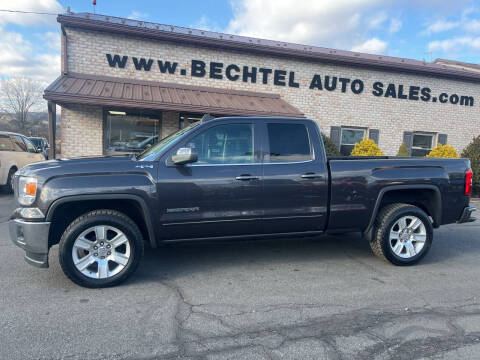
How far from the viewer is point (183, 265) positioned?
14.4 ft

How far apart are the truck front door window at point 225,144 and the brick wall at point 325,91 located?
718cm

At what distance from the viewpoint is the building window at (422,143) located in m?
13.9

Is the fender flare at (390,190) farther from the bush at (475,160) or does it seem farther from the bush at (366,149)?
the bush at (475,160)

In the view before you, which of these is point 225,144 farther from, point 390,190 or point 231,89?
point 231,89

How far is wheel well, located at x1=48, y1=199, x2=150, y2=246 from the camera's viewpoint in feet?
12.2

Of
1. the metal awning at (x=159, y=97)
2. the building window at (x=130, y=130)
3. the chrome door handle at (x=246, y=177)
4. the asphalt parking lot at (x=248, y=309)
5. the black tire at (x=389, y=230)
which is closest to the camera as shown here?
the asphalt parking lot at (x=248, y=309)

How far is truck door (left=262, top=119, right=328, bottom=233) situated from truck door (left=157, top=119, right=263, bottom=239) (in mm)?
143

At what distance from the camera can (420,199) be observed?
15.8 ft

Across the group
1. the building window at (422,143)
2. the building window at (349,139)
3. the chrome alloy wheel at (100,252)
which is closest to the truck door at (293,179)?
the chrome alloy wheel at (100,252)

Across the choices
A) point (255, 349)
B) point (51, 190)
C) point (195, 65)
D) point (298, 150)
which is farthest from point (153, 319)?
point (195, 65)

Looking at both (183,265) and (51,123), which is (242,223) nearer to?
(183,265)

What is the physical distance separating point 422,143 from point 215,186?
507 inches

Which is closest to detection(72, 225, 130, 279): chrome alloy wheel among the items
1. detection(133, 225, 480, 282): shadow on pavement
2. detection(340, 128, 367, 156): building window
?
detection(133, 225, 480, 282): shadow on pavement

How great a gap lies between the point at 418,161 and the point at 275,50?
27.2 ft
